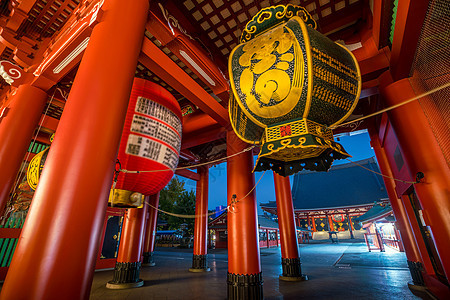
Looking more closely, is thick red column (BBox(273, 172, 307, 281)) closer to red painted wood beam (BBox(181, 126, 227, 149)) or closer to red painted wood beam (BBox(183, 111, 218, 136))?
red painted wood beam (BBox(181, 126, 227, 149))

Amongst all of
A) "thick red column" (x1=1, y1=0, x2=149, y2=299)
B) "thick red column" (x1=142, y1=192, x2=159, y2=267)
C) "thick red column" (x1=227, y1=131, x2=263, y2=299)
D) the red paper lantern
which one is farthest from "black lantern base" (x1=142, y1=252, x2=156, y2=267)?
"thick red column" (x1=1, y1=0, x2=149, y2=299)

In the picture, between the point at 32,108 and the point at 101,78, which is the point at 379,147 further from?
the point at 32,108

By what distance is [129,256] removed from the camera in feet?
18.0

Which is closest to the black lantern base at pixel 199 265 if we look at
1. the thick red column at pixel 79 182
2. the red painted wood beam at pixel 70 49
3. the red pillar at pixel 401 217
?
the red pillar at pixel 401 217

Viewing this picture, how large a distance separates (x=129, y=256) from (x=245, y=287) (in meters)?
3.46

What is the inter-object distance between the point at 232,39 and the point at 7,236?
841 centimetres

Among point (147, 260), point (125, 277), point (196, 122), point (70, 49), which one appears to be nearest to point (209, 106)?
point (196, 122)

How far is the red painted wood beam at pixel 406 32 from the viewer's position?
6.88ft

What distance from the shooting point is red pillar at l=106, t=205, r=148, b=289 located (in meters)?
5.36

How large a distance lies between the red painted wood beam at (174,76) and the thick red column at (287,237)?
3.27 meters

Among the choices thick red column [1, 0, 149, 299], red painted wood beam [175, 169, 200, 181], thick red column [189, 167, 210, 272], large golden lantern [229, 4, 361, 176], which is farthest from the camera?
red painted wood beam [175, 169, 200, 181]

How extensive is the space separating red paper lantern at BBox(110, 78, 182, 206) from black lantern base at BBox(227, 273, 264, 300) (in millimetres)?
2438

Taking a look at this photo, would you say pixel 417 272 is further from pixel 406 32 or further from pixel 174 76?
pixel 174 76

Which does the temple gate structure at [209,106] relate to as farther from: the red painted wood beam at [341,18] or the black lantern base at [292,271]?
the black lantern base at [292,271]
